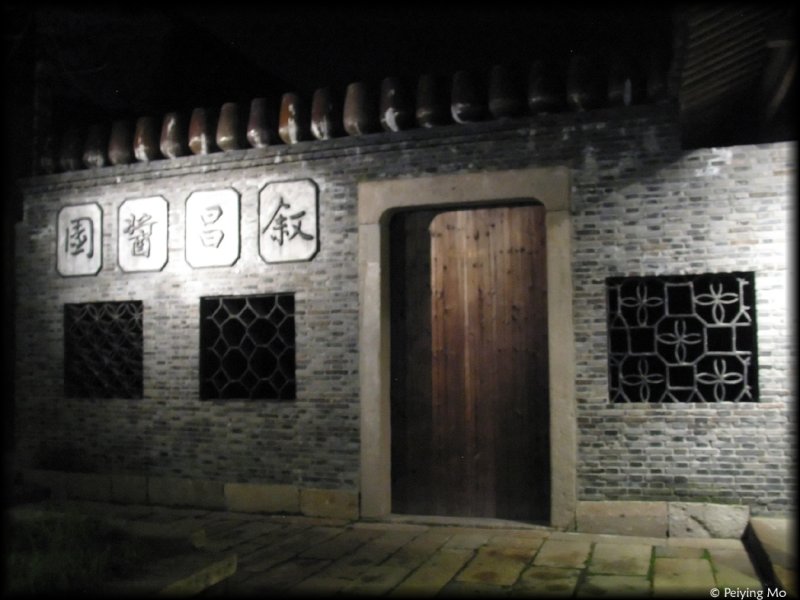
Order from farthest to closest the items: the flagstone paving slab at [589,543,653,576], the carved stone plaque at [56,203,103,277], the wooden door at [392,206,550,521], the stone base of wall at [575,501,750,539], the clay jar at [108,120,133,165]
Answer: the carved stone plaque at [56,203,103,277], the clay jar at [108,120,133,165], the wooden door at [392,206,550,521], the stone base of wall at [575,501,750,539], the flagstone paving slab at [589,543,653,576]

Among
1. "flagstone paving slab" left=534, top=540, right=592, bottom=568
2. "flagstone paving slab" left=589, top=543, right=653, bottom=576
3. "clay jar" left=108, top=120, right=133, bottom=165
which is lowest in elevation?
"flagstone paving slab" left=534, top=540, right=592, bottom=568

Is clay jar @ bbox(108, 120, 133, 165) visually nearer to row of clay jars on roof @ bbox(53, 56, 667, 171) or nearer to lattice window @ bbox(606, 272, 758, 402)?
row of clay jars on roof @ bbox(53, 56, 667, 171)

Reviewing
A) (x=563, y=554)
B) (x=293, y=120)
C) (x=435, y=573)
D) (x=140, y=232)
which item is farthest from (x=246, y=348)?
(x=563, y=554)

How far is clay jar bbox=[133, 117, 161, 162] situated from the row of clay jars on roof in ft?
0.04

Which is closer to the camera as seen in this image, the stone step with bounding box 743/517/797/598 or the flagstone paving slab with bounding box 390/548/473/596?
the stone step with bounding box 743/517/797/598

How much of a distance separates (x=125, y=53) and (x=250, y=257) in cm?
445

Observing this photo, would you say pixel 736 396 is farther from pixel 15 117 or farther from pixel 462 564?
pixel 15 117

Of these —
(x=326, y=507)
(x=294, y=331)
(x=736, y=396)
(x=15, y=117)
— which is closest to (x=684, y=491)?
(x=736, y=396)

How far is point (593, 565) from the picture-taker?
19.6ft

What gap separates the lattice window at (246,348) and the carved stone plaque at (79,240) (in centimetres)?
Answer: 170

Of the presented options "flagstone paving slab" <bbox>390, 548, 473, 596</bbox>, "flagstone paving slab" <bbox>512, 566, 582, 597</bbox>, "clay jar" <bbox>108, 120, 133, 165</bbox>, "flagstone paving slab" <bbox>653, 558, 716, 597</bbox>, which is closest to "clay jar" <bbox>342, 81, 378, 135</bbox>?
"clay jar" <bbox>108, 120, 133, 165</bbox>

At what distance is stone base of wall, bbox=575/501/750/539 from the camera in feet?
21.9

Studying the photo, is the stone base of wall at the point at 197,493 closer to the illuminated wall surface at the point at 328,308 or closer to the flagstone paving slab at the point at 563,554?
→ the illuminated wall surface at the point at 328,308

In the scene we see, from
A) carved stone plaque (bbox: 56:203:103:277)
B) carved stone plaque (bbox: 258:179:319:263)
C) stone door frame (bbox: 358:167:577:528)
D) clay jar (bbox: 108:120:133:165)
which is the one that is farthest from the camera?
carved stone plaque (bbox: 56:203:103:277)
